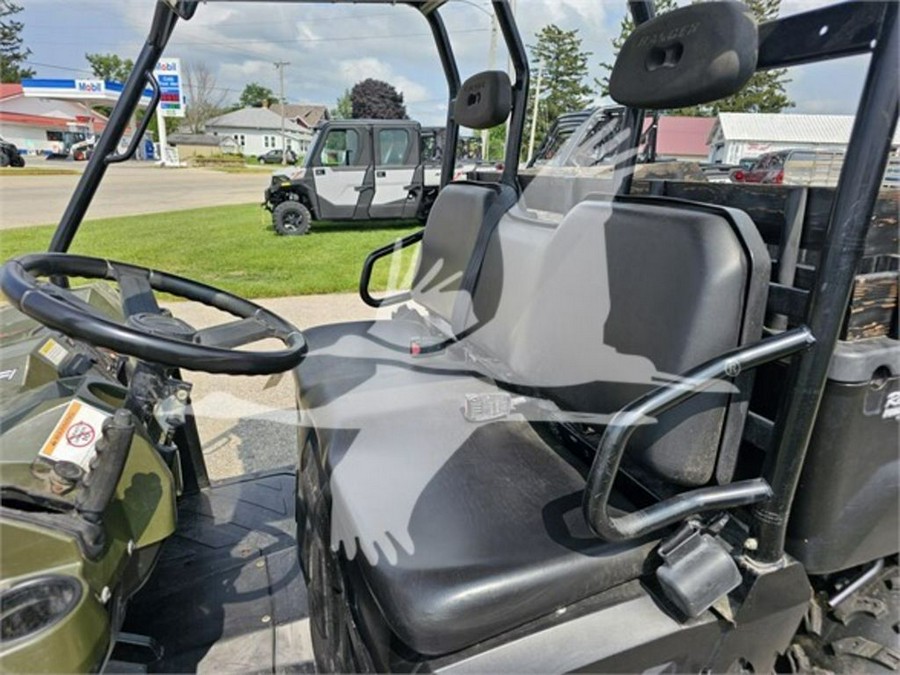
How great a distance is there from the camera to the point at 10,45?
122cm

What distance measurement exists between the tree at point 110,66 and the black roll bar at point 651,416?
4.39ft

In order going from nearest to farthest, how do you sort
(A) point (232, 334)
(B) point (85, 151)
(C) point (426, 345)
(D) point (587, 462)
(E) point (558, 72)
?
(A) point (232, 334), (D) point (587, 462), (B) point (85, 151), (E) point (558, 72), (C) point (426, 345)

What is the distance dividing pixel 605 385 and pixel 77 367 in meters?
Answer: 1.14

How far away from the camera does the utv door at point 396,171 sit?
8662mm

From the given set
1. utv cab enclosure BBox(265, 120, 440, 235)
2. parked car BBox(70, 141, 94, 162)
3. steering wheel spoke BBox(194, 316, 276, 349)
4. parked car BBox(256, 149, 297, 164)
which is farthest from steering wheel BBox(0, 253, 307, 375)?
parked car BBox(256, 149, 297, 164)

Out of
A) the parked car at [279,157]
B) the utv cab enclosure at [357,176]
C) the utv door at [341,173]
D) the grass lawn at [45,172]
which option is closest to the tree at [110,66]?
the grass lawn at [45,172]

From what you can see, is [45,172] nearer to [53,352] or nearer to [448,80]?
[448,80]

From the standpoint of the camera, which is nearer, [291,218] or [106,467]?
[106,467]

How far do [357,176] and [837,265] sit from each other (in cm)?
860

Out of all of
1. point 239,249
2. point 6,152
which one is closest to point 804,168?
point 6,152

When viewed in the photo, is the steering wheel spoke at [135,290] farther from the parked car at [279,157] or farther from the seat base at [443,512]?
the parked car at [279,157]

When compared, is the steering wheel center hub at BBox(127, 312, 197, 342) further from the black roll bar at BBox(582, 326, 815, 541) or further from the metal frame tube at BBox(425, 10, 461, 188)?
the metal frame tube at BBox(425, 10, 461, 188)

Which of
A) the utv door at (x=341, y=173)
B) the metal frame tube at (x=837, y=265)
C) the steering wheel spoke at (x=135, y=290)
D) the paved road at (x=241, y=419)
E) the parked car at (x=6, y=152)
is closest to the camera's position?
the metal frame tube at (x=837, y=265)

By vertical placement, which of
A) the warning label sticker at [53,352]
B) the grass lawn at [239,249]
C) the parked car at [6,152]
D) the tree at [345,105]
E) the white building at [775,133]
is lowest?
the grass lawn at [239,249]
